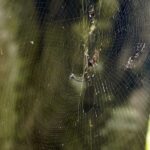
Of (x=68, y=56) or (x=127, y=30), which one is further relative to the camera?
(x=127, y=30)

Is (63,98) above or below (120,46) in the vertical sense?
below

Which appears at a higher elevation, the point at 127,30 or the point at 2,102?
the point at 127,30

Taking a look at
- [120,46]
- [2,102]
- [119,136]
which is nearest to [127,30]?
[120,46]

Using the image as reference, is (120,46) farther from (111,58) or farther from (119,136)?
(119,136)

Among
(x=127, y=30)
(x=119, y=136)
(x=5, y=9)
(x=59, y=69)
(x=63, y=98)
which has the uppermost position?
(x=5, y=9)

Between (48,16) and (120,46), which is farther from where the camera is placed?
(120,46)

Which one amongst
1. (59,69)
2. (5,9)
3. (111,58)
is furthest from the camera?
(111,58)

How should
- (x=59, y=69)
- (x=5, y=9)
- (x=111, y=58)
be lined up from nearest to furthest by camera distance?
(x=5, y=9) → (x=59, y=69) → (x=111, y=58)

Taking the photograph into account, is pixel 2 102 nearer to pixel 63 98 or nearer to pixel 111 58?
pixel 63 98

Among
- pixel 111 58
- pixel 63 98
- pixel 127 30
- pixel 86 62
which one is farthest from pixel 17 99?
pixel 127 30
